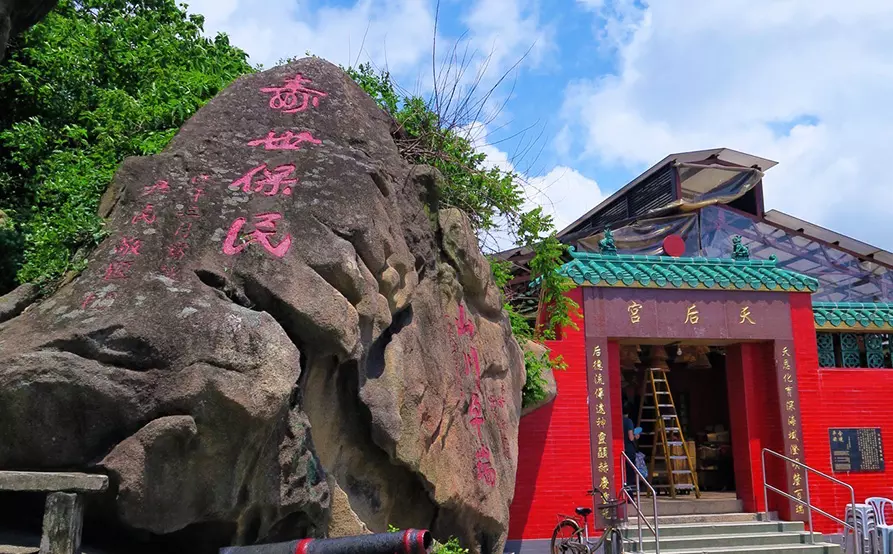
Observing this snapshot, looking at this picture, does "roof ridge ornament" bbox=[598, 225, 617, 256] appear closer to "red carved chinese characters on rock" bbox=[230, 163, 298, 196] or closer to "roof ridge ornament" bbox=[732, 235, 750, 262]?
"roof ridge ornament" bbox=[732, 235, 750, 262]

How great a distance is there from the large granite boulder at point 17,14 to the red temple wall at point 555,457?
661cm

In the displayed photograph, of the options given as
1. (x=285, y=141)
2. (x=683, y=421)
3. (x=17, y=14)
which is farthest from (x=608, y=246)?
(x=17, y=14)

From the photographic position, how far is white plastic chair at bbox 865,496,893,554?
987cm

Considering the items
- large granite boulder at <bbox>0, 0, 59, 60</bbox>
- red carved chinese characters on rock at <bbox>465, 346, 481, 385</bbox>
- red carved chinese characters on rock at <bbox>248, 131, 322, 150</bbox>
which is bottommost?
red carved chinese characters on rock at <bbox>465, 346, 481, 385</bbox>

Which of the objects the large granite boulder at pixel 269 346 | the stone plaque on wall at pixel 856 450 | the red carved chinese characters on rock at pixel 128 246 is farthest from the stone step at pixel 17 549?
the stone plaque on wall at pixel 856 450

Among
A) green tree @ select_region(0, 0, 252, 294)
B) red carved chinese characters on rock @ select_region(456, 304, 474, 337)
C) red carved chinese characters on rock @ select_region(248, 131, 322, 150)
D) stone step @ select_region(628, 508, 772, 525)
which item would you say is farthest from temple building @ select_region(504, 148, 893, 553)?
red carved chinese characters on rock @ select_region(248, 131, 322, 150)

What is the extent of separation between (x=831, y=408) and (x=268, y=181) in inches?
366

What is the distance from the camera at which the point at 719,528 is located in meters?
9.93

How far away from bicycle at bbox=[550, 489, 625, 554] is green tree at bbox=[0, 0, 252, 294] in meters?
6.09

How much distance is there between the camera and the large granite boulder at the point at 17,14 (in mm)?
5316

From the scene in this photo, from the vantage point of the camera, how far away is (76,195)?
6.24 metres

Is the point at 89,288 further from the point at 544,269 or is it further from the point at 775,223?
the point at 775,223

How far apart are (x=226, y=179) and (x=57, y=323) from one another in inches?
54.7

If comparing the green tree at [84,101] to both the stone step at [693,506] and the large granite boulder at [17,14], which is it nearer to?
the large granite boulder at [17,14]
